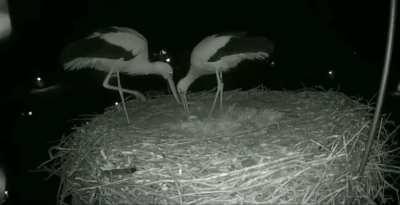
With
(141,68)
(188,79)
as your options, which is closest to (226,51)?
(188,79)

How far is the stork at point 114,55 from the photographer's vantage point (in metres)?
1.46

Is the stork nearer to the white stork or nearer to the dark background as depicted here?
the dark background

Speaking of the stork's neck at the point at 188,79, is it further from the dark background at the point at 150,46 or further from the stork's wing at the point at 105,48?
the stork's wing at the point at 105,48

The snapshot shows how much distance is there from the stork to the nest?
0.20m

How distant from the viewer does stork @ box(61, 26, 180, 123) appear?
146cm

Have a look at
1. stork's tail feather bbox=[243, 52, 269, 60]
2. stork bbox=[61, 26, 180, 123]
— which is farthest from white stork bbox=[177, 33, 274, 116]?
stork bbox=[61, 26, 180, 123]

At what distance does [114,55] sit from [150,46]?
0.21 metres

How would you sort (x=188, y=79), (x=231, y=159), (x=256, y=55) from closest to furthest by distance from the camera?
(x=231, y=159)
(x=256, y=55)
(x=188, y=79)

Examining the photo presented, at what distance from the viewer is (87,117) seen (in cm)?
161

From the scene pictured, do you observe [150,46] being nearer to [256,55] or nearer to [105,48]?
[105,48]

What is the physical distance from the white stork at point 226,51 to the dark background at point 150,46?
0.17 ft

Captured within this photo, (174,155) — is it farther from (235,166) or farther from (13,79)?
(13,79)

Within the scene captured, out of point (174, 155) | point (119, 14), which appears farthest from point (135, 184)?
point (119, 14)

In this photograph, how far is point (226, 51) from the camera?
1593mm
